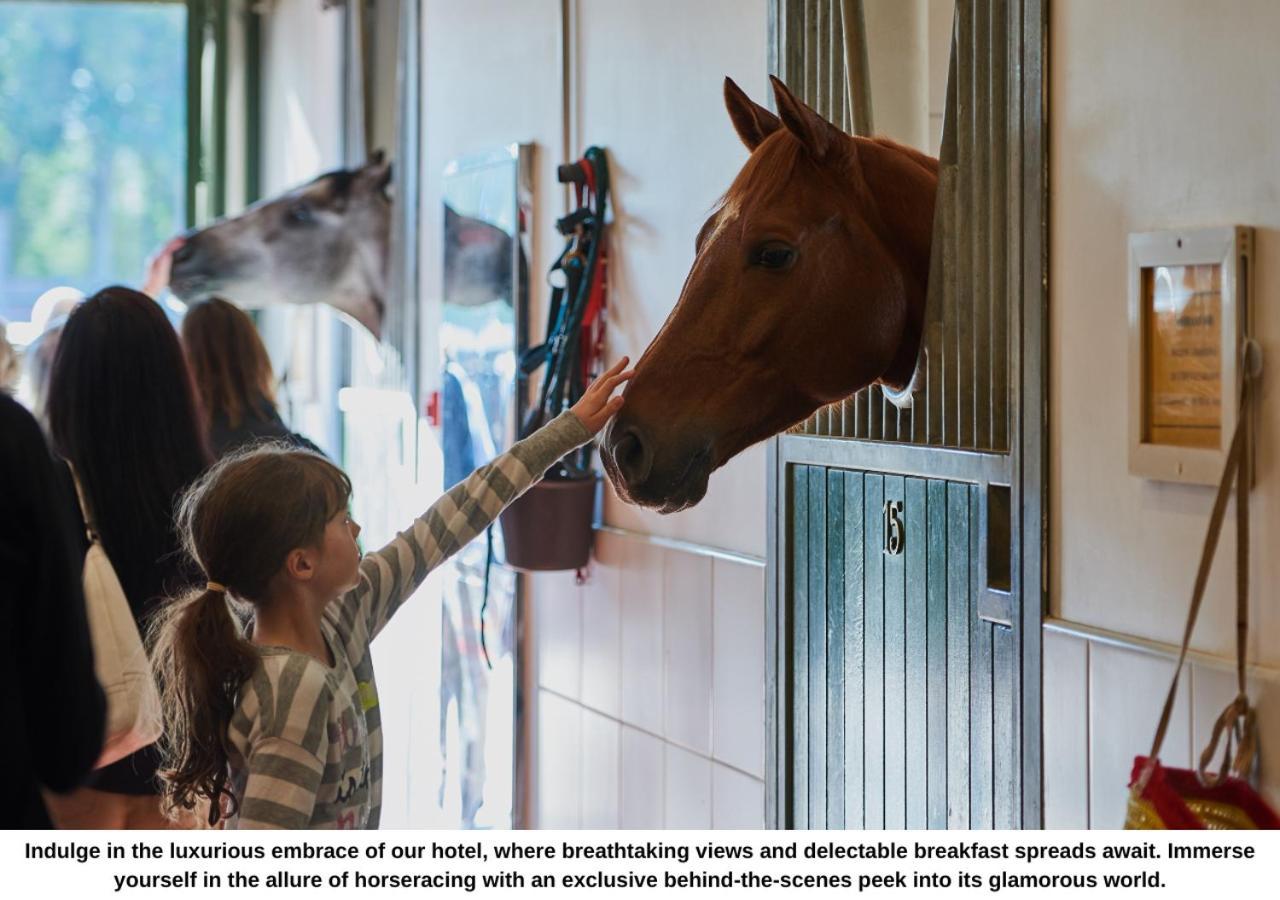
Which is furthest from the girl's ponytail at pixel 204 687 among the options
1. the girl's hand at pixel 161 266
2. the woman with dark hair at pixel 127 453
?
the girl's hand at pixel 161 266

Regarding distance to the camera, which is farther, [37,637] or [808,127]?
[808,127]

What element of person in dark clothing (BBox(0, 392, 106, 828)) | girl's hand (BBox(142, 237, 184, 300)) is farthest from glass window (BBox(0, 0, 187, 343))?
person in dark clothing (BBox(0, 392, 106, 828))

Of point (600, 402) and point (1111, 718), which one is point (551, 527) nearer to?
point (600, 402)

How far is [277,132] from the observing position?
428 cm

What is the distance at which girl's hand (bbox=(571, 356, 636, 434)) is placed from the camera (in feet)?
4.04

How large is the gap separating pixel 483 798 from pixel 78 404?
43.5 inches

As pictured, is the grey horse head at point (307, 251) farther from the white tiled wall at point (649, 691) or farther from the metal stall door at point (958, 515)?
the metal stall door at point (958, 515)

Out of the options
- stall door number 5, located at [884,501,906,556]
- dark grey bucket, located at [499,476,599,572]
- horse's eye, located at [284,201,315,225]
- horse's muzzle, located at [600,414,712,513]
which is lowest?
dark grey bucket, located at [499,476,599,572]

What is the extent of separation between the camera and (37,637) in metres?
→ 0.82

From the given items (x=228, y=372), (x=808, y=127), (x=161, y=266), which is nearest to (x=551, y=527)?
(x=228, y=372)

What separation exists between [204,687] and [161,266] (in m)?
2.56

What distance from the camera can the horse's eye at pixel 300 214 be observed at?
3195mm

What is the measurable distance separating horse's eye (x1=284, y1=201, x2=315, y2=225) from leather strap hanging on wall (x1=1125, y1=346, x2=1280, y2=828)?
8.54 feet

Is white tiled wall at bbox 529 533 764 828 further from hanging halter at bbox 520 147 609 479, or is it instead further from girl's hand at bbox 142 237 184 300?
girl's hand at bbox 142 237 184 300
